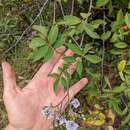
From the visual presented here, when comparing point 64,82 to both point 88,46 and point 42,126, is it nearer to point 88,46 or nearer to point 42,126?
point 88,46

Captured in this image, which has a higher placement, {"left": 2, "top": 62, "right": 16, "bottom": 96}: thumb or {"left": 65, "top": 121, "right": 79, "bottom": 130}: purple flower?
{"left": 2, "top": 62, "right": 16, "bottom": 96}: thumb

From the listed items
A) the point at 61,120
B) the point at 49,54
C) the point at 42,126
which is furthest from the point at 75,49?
the point at 42,126

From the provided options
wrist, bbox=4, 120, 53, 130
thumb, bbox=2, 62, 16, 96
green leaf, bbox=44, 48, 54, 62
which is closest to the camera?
green leaf, bbox=44, 48, 54, 62

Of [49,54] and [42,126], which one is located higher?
[49,54]

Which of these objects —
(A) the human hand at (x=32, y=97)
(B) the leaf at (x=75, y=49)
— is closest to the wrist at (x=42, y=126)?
(A) the human hand at (x=32, y=97)

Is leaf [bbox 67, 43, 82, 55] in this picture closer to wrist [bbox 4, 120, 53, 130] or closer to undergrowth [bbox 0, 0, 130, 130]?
undergrowth [bbox 0, 0, 130, 130]

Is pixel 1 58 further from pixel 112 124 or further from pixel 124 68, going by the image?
pixel 124 68

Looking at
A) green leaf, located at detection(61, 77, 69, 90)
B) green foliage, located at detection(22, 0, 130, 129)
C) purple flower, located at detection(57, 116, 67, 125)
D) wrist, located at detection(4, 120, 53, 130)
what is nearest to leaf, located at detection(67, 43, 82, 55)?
green foliage, located at detection(22, 0, 130, 129)

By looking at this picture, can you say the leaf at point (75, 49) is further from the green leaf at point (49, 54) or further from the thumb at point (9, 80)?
the thumb at point (9, 80)
